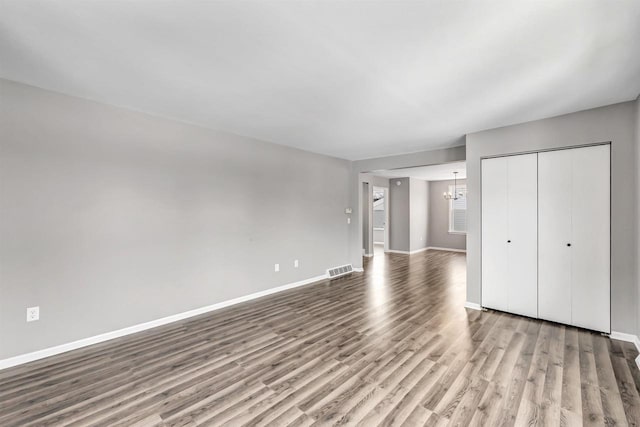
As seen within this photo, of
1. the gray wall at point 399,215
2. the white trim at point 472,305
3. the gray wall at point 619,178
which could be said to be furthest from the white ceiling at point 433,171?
the white trim at point 472,305

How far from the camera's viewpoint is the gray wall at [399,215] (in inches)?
360

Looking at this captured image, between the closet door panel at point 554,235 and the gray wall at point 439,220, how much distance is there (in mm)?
6148

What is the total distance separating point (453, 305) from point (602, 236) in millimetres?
1920

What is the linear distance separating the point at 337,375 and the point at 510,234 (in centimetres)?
302

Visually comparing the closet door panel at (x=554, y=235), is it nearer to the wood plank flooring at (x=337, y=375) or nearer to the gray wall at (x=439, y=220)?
the wood plank flooring at (x=337, y=375)

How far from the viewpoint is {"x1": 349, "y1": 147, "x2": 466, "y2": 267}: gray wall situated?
495 centimetres

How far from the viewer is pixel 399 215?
30.7 feet

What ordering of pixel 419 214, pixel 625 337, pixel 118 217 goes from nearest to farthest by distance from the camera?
pixel 625 337
pixel 118 217
pixel 419 214

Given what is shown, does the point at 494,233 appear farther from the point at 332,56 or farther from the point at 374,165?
the point at 332,56

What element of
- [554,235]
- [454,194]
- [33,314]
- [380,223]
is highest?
[454,194]

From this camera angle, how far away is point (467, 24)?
1719 mm

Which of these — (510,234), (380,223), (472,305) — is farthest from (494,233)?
(380,223)

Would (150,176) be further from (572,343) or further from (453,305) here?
(572,343)

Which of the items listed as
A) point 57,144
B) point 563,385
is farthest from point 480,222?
point 57,144
